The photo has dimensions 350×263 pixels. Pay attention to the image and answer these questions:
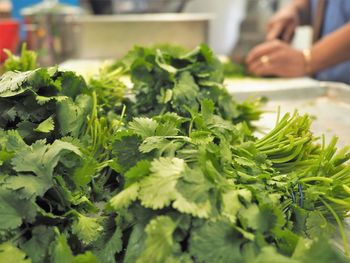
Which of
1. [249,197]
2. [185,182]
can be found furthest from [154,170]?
[249,197]

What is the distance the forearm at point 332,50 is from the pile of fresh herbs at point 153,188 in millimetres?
1231

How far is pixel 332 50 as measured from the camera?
1.93 m

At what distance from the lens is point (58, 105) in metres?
0.76

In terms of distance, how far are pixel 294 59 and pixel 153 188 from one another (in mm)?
1684

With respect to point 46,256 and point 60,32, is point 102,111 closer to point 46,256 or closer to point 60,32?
point 46,256

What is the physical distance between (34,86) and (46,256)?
0.36m

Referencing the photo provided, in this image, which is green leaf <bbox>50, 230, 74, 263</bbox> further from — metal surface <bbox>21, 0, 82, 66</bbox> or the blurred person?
metal surface <bbox>21, 0, 82, 66</bbox>

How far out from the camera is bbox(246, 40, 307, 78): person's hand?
1.98 meters

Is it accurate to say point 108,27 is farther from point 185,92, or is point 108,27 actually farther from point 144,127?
point 144,127

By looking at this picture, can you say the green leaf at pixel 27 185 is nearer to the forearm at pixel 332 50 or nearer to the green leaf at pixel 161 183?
the green leaf at pixel 161 183

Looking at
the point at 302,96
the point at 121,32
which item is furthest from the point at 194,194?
the point at 121,32

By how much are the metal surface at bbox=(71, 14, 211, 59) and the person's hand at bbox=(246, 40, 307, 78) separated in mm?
1017

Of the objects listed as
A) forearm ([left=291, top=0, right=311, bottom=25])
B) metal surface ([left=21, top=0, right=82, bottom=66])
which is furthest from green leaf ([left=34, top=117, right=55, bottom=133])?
forearm ([left=291, top=0, right=311, bottom=25])

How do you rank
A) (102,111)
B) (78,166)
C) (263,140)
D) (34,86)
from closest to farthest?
(78,166)
(34,86)
(263,140)
(102,111)
